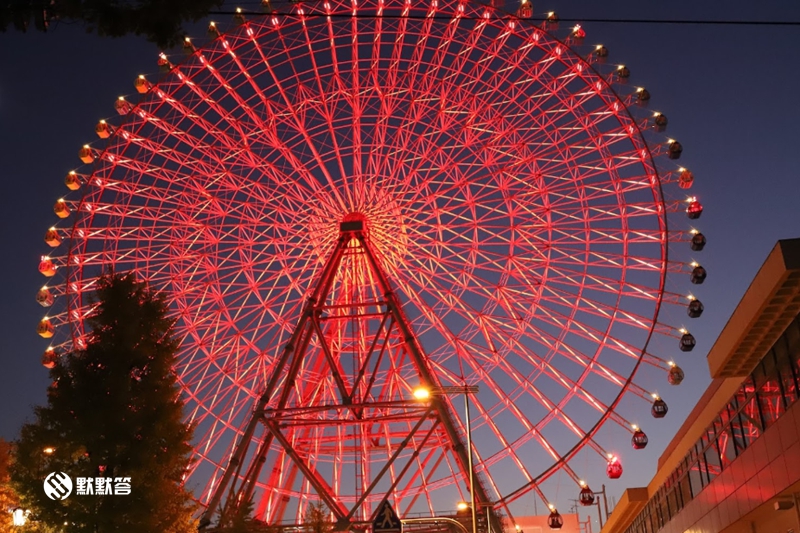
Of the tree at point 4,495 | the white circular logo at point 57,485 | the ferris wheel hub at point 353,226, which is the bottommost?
the white circular logo at point 57,485

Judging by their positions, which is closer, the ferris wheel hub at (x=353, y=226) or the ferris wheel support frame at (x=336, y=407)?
the ferris wheel support frame at (x=336, y=407)

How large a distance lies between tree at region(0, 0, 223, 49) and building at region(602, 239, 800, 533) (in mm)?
11591

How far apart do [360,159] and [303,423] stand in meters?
9.65

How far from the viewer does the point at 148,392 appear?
17688 millimetres

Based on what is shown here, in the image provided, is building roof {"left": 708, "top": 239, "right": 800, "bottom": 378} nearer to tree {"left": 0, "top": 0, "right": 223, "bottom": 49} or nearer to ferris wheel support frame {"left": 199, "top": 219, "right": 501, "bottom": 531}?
ferris wheel support frame {"left": 199, "top": 219, "right": 501, "bottom": 531}

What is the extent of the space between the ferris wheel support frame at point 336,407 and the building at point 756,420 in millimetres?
6554

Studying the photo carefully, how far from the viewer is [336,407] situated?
2814 cm

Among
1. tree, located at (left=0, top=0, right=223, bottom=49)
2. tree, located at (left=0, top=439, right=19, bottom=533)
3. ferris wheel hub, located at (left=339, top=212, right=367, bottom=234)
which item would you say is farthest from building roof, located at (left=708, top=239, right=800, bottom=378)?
A: tree, located at (left=0, top=439, right=19, bottom=533)

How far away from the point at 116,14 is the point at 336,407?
67.9 feet

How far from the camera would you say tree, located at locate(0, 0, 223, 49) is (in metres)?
8.57

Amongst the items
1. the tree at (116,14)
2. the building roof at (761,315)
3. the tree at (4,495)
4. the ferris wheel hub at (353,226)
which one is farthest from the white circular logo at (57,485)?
the ferris wheel hub at (353,226)

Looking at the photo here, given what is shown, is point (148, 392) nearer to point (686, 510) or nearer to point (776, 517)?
point (776, 517)

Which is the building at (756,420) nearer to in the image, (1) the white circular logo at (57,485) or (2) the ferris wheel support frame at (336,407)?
(2) the ferris wheel support frame at (336,407)

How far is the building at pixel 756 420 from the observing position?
54.0ft
